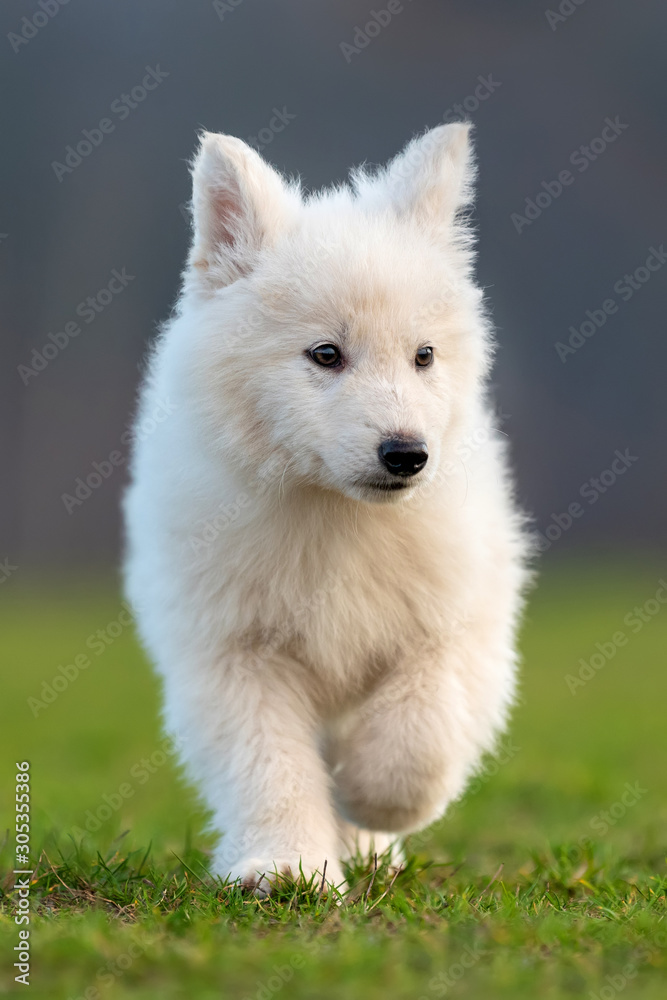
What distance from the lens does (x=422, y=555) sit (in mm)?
4406

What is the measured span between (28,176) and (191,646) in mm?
14269

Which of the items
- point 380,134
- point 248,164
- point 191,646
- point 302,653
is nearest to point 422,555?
point 302,653

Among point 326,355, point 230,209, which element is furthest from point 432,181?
point 326,355

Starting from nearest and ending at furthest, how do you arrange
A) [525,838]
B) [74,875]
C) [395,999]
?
[395,999], [74,875], [525,838]

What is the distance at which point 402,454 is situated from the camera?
383 cm

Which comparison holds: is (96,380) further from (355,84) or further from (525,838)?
(525,838)

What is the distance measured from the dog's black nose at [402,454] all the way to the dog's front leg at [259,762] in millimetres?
967

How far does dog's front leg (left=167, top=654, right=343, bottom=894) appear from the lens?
413cm

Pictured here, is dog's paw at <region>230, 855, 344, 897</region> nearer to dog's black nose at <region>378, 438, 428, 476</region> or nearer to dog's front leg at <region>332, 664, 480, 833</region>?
dog's front leg at <region>332, 664, 480, 833</region>

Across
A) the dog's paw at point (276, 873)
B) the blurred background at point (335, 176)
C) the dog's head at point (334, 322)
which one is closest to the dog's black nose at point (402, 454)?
the dog's head at point (334, 322)

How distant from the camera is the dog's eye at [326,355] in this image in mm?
4086

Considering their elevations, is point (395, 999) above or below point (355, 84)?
above

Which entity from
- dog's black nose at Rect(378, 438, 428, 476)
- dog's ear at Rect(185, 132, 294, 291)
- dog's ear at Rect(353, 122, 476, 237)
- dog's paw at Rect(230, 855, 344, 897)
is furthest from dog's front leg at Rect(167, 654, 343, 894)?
dog's ear at Rect(353, 122, 476, 237)

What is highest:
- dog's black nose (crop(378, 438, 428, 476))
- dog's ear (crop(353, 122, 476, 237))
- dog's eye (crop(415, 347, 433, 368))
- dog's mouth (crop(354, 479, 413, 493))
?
dog's ear (crop(353, 122, 476, 237))
